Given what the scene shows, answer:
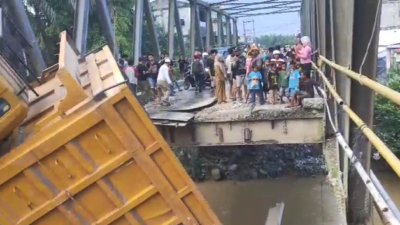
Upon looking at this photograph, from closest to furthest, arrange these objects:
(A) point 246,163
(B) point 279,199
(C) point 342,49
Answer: (C) point 342,49 < (B) point 279,199 < (A) point 246,163

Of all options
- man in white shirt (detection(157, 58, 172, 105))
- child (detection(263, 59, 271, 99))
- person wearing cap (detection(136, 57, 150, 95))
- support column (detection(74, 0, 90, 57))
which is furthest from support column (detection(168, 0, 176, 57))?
child (detection(263, 59, 271, 99))

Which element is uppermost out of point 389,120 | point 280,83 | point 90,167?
point 90,167

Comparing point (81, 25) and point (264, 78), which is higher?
point (81, 25)

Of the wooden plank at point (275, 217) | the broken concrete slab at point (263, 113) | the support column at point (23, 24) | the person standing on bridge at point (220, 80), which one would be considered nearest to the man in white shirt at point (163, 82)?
the person standing on bridge at point (220, 80)

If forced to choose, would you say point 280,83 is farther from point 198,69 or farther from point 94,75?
point 94,75

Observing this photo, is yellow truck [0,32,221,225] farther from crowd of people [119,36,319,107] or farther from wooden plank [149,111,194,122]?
wooden plank [149,111,194,122]

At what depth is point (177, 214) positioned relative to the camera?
14.2 ft

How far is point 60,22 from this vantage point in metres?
19.4

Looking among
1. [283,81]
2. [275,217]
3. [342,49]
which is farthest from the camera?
[283,81]

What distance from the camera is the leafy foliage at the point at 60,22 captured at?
1891 cm

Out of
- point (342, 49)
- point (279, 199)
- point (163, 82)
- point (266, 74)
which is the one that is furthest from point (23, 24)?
point (279, 199)

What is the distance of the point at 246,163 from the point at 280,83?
5.51 meters

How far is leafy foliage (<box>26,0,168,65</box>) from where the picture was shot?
18906 mm

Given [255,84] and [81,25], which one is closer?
[255,84]
